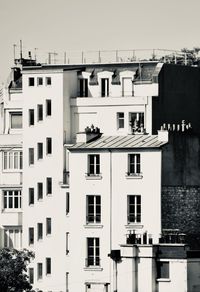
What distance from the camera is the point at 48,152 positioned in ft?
653

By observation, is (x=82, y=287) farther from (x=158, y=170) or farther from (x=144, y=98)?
(x=144, y=98)

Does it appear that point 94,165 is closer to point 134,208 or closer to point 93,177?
point 93,177

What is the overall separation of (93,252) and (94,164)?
6.15m

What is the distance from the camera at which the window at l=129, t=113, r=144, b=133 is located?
192 metres

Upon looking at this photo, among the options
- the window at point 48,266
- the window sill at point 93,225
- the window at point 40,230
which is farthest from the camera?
the window at point 40,230

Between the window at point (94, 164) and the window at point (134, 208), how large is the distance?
10.8ft

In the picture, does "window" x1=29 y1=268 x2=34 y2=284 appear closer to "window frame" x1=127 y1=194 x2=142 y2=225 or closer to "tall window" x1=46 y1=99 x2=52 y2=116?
"tall window" x1=46 y1=99 x2=52 y2=116

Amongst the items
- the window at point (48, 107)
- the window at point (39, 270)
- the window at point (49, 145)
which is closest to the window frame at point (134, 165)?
the window at point (39, 270)

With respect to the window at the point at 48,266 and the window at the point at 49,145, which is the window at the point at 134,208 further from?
the window at the point at 49,145

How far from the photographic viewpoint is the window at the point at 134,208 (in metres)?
182

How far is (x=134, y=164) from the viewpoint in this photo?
183m

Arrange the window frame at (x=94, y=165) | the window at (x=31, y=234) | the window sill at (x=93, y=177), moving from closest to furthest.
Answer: the window sill at (x=93, y=177) → the window frame at (x=94, y=165) → the window at (x=31, y=234)

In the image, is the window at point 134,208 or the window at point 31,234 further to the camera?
the window at point 31,234

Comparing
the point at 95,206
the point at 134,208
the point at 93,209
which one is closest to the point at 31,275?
the point at 95,206
